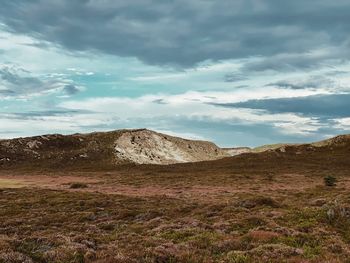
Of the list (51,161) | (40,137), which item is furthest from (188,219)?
(40,137)

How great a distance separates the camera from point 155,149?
162125 mm

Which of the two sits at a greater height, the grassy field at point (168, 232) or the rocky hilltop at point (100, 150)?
the rocky hilltop at point (100, 150)

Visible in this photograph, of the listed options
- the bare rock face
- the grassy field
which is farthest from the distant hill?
the grassy field

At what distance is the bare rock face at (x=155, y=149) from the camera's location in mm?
152250

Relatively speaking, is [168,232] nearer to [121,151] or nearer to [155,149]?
[121,151]

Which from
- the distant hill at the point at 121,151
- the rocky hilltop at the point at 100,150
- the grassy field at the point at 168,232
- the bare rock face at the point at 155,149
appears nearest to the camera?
the grassy field at the point at 168,232

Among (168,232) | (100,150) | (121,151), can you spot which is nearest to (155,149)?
(121,151)

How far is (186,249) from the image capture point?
59.5 ft

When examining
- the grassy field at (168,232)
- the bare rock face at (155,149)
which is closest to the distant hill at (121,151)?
the bare rock face at (155,149)

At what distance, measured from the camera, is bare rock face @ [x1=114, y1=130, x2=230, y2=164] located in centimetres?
15225

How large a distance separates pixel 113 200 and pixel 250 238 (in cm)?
2638

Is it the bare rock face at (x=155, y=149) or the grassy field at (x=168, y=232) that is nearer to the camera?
the grassy field at (x=168, y=232)

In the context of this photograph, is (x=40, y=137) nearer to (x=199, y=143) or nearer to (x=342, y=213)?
(x=199, y=143)

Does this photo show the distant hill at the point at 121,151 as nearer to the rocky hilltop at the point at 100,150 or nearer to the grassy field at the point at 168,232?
the rocky hilltop at the point at 100,150
